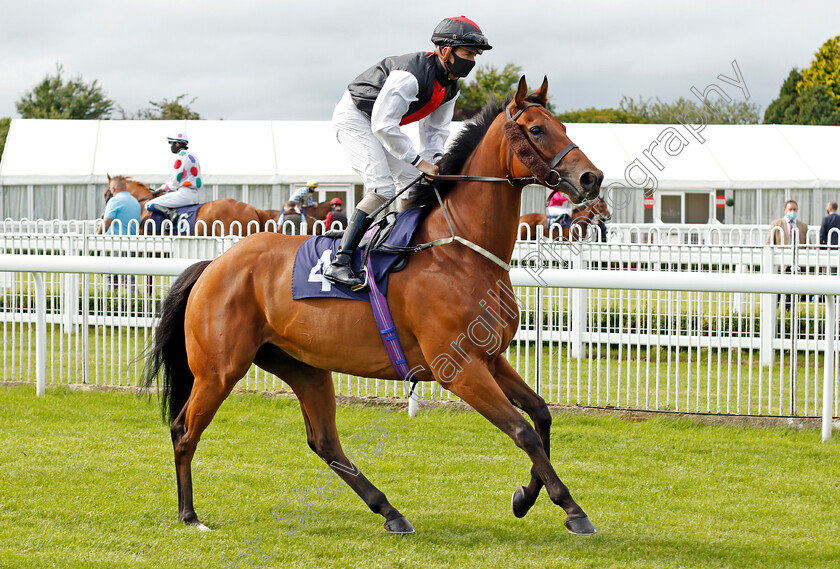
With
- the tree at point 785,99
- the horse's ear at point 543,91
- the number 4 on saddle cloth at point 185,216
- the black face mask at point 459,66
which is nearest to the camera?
the horse's ear at point 543,91

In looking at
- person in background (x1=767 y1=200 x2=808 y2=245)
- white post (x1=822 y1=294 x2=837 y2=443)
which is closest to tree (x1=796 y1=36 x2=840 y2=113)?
person in background (x1=767 y1=200 x2=808 y2=245)

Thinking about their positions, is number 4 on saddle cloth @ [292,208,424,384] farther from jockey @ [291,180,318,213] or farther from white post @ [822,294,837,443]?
jockey @ [291,180,318,213]

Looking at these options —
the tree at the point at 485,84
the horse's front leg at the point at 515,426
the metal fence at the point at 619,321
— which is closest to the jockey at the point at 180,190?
the metal fence at the point at 619,321

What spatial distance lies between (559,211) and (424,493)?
10.2 meters

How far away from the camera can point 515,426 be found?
4047 millimetres

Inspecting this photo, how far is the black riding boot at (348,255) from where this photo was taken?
4.43m

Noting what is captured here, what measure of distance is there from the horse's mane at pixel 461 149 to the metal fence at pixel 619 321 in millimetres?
2031

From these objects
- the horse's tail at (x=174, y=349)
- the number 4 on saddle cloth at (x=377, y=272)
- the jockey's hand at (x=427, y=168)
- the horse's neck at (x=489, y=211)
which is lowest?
the horse's tail at (x=174, y=349)

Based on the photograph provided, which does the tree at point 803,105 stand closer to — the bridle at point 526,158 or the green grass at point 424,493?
the green grass at point 424,493

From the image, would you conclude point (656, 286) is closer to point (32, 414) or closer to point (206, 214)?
point (32, 414)

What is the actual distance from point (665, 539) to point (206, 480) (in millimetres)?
2560

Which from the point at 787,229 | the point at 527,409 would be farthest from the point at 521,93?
the point at 787,229

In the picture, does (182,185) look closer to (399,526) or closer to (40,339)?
(40,339)

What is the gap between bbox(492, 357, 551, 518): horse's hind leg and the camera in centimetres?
432
